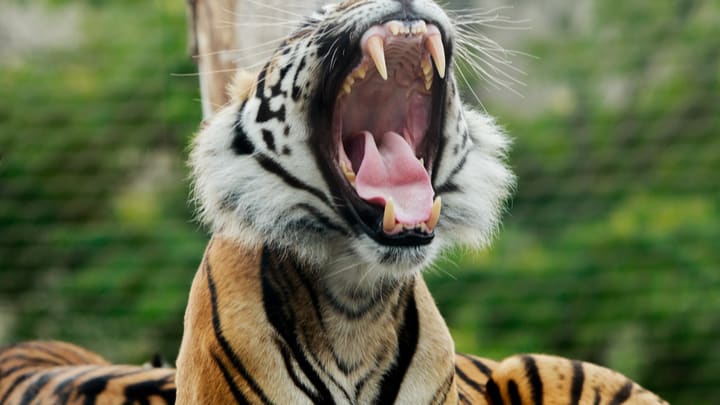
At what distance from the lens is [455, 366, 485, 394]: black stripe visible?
7.78 ft

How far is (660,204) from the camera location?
15.8 ft

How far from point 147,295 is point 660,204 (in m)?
2.24

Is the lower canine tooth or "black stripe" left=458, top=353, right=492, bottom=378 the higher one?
the lower canine tooth

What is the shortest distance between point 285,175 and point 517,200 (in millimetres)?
3391

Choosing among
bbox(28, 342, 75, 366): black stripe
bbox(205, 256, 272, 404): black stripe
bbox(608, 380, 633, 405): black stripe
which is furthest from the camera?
bbox(28, 342, 75, 366): black stripe

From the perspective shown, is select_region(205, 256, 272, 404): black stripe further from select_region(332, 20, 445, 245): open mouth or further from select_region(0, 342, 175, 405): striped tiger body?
select_region(0, 342, 175, 405): striped tiger body

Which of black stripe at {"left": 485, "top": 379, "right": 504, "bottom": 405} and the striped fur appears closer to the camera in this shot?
the striped fur

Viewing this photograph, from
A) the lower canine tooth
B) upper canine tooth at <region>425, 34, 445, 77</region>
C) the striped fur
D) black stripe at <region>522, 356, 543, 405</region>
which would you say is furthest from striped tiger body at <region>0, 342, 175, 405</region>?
upper canine tooth at <region>425, 34, 445, 77</region>

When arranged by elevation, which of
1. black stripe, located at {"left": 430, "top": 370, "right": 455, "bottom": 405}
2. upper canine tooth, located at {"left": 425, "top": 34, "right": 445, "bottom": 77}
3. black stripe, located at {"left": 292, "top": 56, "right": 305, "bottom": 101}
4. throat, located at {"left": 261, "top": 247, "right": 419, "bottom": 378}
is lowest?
black stripe, located at {"left": 430, "top": 370, "right": 455, "bottom": 405}

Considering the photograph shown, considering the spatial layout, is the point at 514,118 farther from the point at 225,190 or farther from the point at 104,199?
the point at 225,190

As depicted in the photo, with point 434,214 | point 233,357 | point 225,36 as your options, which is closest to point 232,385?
point 233,357

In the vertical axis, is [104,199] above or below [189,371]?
below

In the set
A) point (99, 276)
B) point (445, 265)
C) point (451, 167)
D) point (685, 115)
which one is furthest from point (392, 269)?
point (685, 115)

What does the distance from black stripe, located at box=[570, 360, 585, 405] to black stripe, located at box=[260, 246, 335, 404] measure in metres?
0.73
